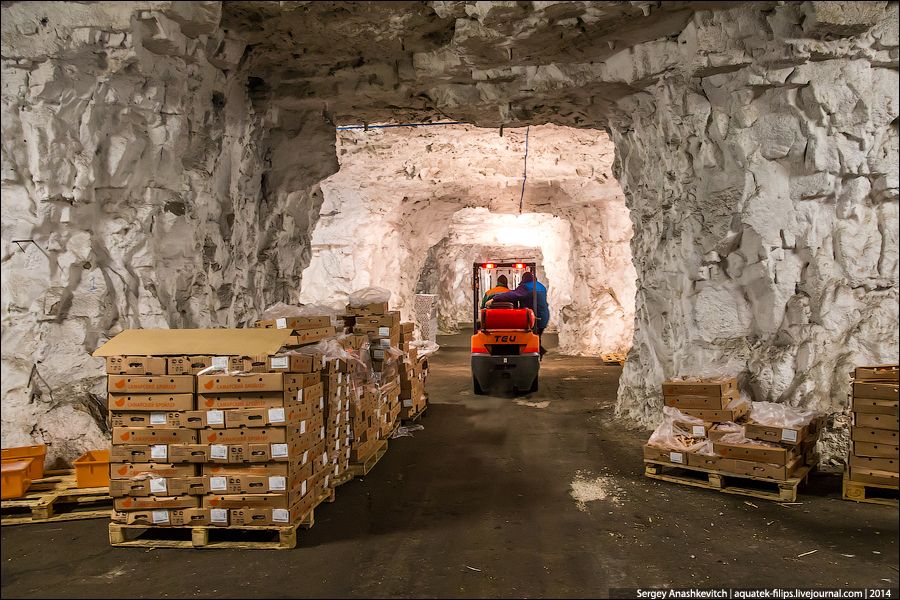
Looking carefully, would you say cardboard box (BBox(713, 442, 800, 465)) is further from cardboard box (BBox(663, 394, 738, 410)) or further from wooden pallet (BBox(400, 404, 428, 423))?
wooden pallet (BBox(400, 404, 428, 423))

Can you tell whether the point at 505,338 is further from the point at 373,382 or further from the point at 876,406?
the point at 876,406

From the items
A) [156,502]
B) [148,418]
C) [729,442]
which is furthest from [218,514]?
[729,442]

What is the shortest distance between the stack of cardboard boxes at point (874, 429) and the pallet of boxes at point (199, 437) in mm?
4462

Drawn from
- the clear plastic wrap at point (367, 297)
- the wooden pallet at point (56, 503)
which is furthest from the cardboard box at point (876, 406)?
the wooden pallet at point (56, 503)

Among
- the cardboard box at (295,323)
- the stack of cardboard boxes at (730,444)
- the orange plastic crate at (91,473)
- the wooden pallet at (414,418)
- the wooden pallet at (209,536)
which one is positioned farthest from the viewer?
the wooden pallet at (414,418)

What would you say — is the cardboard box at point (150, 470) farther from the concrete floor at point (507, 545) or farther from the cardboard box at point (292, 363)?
the cardboard box at point (292, 363)

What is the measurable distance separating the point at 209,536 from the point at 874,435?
5.19 meters

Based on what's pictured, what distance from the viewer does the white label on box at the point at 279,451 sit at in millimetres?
4316

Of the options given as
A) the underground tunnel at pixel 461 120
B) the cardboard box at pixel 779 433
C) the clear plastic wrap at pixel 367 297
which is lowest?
the cardboard box at pixel 779 433

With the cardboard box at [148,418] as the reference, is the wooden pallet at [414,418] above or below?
below

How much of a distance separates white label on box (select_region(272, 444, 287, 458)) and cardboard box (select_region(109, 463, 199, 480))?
60 cm

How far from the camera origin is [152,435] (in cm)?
433

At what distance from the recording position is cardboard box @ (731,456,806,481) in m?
5.14

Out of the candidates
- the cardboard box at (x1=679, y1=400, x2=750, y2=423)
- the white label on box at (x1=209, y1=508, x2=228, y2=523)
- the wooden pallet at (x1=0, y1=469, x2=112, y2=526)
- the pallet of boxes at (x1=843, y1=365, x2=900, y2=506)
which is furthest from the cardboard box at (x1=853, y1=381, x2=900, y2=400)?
the wooden pallet at (x1=0, y1=469, x2=112, y2=526)
